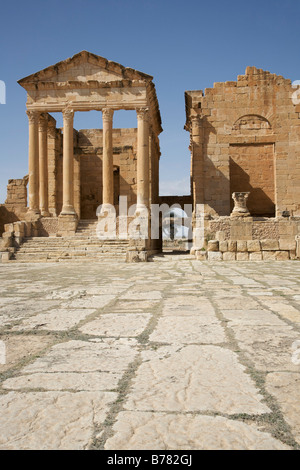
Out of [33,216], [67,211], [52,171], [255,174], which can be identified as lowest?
[33,216]

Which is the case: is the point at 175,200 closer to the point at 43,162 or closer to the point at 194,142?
the point at 194,142

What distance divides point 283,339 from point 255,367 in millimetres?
743

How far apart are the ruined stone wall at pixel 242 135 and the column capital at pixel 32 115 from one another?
741cm

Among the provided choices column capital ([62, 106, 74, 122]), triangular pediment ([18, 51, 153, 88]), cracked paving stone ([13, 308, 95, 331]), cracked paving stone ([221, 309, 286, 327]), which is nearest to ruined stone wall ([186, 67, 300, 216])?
triangular pediment ([18, 51, 153, 88])

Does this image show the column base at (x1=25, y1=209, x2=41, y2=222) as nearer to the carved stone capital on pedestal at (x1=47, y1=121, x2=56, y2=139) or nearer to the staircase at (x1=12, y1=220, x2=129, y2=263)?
the staircase at (x1=12, y1=220, x2=129, y2=263)

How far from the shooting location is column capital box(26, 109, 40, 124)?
18703 mm

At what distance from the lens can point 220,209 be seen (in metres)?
17.4

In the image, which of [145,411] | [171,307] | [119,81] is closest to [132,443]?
[145,411]

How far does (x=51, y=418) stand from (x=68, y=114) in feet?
60.0

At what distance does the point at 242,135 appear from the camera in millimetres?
17266

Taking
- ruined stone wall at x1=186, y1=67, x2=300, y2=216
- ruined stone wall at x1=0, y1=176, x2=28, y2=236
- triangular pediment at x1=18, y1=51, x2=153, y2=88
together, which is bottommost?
ruined stone wall at x1=0, y1=176, x2=28, y2=236

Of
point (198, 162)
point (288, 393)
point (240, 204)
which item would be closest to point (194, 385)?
point (288, 393)

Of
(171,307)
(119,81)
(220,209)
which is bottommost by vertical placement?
(171,307)

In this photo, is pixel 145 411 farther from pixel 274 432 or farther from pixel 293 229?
pixel 293 229
